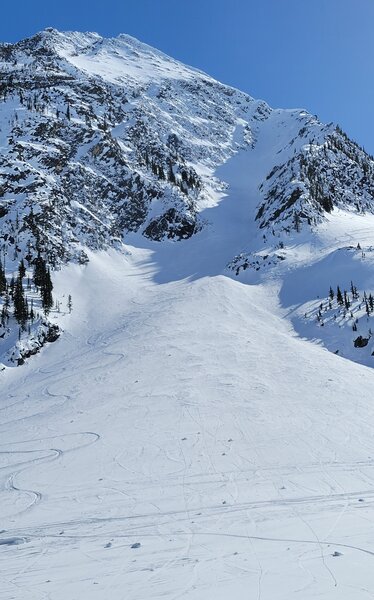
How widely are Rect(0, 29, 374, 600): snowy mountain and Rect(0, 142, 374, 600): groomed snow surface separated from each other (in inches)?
3.8

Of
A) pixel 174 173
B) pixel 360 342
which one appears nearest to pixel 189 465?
pixel 360 342

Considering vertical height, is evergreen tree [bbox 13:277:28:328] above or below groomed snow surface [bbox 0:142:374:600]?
above

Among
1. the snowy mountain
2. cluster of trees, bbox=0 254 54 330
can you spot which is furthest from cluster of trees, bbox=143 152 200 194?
cluster of trees, bbox=0 254 54 330

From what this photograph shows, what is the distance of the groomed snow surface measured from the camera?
1003 cm

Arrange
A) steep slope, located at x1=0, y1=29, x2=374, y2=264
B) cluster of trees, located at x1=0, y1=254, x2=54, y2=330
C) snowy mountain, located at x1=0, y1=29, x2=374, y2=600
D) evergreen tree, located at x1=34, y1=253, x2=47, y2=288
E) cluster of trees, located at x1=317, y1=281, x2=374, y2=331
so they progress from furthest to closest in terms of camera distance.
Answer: steep slope, located at x1=0, y1=29, x2=374, y2=264, evergreen tree, located at x1=34, y1=253, x2=47, y2=288, cluster of trees, located at x1=0, y1=254, x2=54, y2=330, cluster of trees, located at x1=317, y1=281, x2=374, y2=331, snowy mountain, located at x1=0, y1=29, x2=374, y2=600

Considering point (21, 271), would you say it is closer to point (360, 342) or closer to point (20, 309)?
point (20, 309)

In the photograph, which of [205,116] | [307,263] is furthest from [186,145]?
[307,263]

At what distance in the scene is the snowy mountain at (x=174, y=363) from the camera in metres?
11.2

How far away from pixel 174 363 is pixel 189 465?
15461 millimetres

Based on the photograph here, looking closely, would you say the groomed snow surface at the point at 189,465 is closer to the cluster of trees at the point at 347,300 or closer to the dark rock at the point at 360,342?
the dark rock at the point at 360,342

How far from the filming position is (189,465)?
18172 millimetres

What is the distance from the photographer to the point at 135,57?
7697 inches

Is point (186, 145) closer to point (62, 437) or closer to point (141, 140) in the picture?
point (141, 140)

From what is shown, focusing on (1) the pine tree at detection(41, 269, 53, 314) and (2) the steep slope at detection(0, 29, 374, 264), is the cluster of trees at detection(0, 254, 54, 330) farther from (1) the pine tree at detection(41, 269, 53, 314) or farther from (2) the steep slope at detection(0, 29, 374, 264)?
(2) the steep slope at detection(0, 29, 374, 264)
